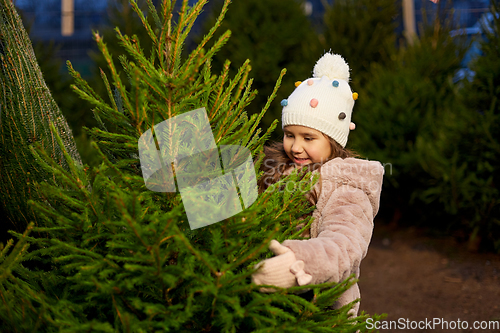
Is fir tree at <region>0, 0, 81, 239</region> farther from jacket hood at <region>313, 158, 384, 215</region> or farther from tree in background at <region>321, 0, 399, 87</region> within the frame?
tree in background at <region>321, 0, 399, 87</region>

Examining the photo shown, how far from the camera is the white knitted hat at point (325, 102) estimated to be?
7.40 ft

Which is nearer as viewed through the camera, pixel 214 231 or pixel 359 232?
pixel 214 231

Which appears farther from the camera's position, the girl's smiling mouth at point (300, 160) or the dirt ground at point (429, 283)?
the dirt ground at point (429, 283)

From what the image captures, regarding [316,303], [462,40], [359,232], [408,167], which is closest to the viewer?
[316,303]

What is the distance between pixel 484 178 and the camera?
5.11 metres

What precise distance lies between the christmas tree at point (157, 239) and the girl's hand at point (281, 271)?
0.04m

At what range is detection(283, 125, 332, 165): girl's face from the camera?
2.26 metres

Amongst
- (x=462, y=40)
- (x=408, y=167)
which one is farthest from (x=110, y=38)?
(x=462, y=40)

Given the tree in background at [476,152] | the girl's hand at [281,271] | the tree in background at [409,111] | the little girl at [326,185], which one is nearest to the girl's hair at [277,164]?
the little girl at [326,185]

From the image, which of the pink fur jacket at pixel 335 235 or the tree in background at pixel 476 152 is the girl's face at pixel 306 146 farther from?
the tree in background at pixel 476 152

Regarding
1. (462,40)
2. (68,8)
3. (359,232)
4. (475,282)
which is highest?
(68,8)

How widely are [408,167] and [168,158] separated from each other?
216 inches

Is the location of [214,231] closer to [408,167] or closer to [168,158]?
[168,158]

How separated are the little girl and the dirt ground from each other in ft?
9.36
